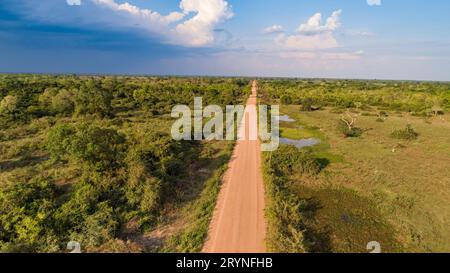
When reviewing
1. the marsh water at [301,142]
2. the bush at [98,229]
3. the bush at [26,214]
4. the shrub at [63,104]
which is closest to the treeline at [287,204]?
the marsh water at [301,142]

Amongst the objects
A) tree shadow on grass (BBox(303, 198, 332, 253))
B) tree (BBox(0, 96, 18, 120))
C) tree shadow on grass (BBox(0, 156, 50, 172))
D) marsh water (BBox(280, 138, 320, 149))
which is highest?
tree (BBox(0, 96, 18, 120))

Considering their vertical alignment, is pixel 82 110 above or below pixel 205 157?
above

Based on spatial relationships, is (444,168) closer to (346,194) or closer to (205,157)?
(346,194)

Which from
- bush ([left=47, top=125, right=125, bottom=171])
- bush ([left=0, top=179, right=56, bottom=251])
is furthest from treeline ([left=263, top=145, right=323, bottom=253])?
bush ([left=47, top=125, right=125, bottom=171])

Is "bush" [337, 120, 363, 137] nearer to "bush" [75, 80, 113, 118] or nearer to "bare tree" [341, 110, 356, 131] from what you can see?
"bare tree" [341, 110, 356, 131]

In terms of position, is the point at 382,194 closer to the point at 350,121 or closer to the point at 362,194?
the point at 362,194

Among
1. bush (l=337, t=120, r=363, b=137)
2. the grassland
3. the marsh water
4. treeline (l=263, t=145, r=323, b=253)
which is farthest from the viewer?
bush (l=337, t=120, r=363, b=137)

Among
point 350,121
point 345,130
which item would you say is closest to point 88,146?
point 345,130
